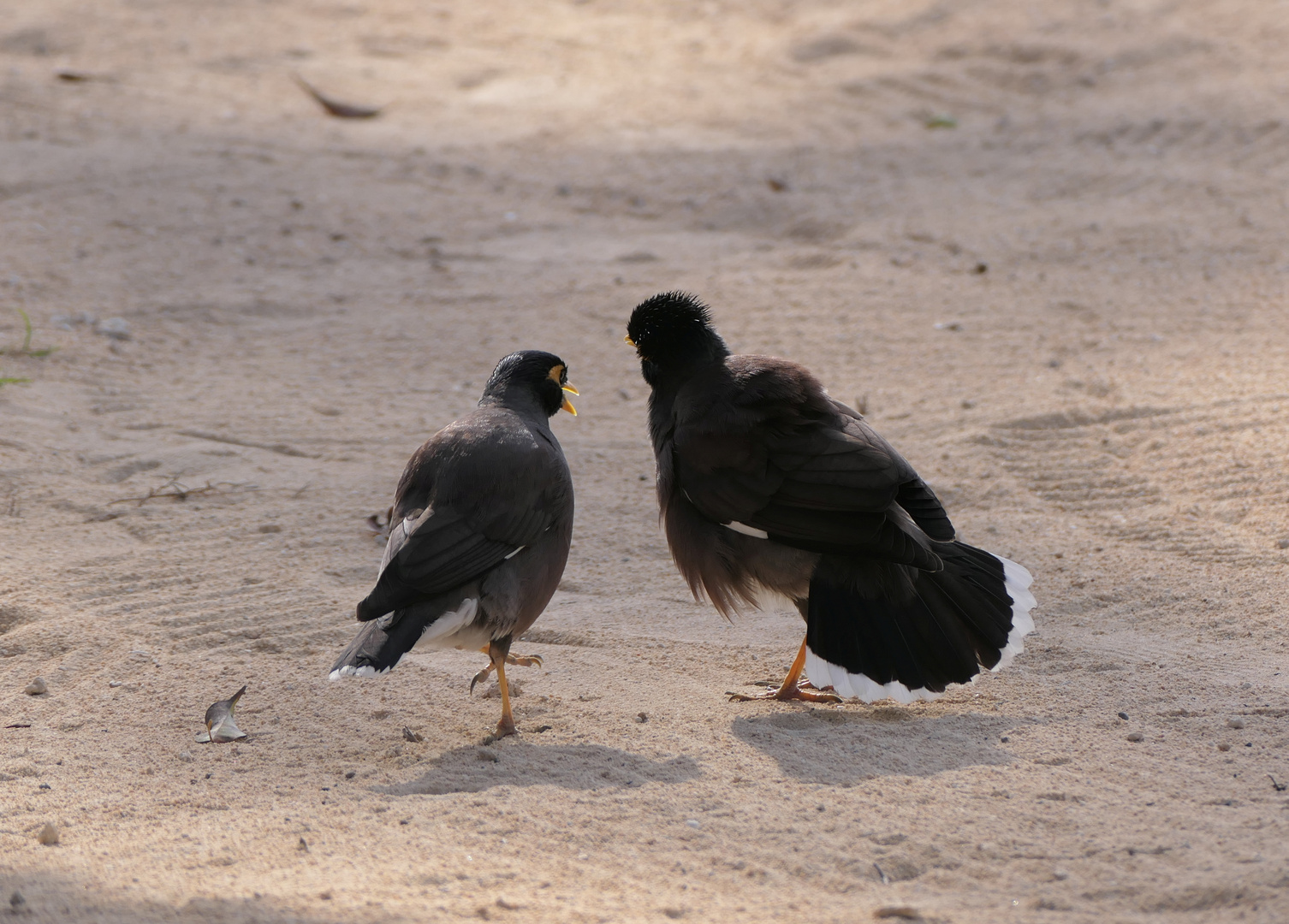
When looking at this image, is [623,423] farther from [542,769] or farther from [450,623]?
[542,769]

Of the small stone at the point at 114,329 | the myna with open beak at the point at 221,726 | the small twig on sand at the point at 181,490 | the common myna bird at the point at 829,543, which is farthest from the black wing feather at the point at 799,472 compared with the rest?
the small stone at the point at 114,329

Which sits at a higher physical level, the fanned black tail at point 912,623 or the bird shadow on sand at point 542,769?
the fanned black tail at point 912,623

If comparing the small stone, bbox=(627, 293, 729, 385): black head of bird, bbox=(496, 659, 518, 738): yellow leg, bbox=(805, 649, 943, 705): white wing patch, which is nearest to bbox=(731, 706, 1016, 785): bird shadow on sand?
bbox=(805, 649, 943, 705): white wing patch

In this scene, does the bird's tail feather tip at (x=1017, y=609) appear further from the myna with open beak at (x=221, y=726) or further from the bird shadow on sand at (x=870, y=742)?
the myna with open beak at (x=221, y=726)

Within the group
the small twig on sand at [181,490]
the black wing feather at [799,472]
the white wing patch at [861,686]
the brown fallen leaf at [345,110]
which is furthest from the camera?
the brown fallen leaf at [345,110]

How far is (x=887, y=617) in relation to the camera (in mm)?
4242

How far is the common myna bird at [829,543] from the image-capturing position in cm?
416

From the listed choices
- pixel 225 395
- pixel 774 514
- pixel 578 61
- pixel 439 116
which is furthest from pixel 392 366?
pixel 578 61

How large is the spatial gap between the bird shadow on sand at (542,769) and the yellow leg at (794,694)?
646 mm

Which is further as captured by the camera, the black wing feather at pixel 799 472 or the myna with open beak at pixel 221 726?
the black wing feather at pixel 799 472

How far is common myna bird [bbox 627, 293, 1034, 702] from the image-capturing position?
416 centimetres

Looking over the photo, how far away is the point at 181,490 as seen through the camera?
19.1ft

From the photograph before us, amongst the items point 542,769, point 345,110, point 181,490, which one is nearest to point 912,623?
point 542,769

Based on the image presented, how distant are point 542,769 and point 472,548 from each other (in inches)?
31.8
